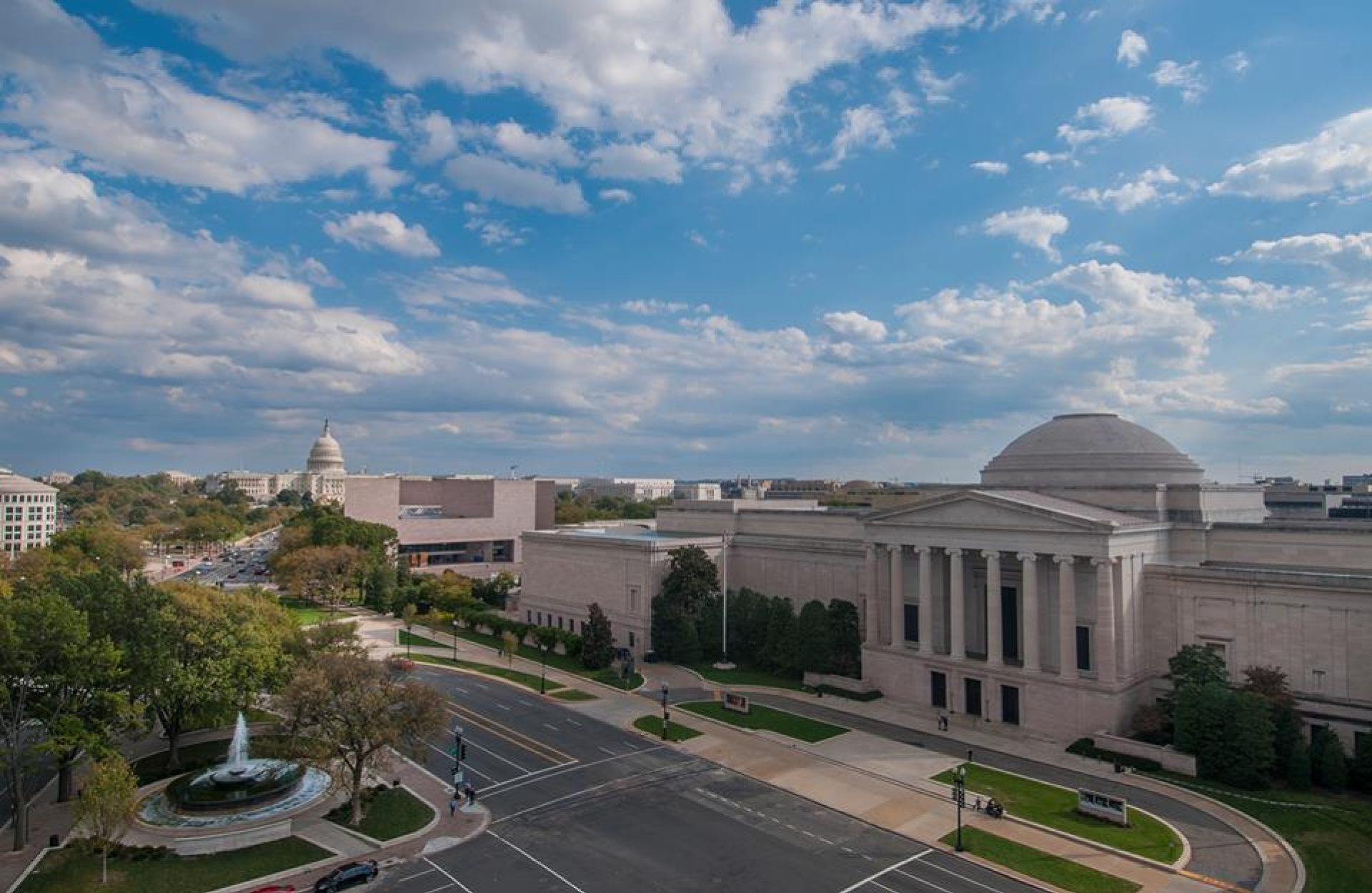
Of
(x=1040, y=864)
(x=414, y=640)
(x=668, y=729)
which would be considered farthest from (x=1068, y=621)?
(x=414, y=640)

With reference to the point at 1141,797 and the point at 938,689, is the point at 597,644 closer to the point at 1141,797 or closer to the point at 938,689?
the point at 938,689

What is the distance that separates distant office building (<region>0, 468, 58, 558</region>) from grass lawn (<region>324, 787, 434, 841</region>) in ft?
551

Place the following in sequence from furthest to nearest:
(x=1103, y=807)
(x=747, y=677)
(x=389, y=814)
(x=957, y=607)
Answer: (x=747, y=677), (x=957, y=607), (x=389, y=814), (x=1103, y=807)

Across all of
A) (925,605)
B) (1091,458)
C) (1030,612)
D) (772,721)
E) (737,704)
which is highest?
(1091,458)

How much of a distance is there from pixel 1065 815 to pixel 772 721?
20.4m

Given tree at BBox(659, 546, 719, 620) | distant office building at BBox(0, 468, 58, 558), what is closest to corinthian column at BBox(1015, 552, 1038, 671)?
tree at BBox(659, 546, 719, 620)

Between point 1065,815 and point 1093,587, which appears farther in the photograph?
point 1093,587

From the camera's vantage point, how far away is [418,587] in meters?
103

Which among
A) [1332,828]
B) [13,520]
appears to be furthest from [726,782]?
[13,520]

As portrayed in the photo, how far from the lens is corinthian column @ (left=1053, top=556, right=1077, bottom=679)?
52.1 m

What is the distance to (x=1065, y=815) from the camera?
39438 millimetres

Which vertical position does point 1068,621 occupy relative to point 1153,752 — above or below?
above

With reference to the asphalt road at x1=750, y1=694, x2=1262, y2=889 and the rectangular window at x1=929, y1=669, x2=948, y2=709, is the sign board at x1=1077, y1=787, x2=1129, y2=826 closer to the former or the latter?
the asphalt road at x1=750, y1=694, x2=1262, y2=889

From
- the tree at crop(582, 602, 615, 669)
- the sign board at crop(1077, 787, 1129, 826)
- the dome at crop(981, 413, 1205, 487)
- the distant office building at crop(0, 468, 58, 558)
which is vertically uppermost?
the dome at crop(981, 413, 1205, 487)
